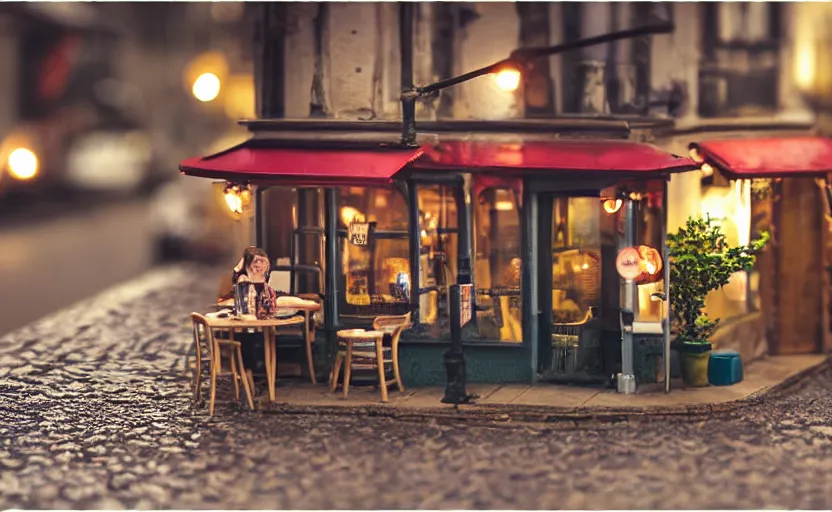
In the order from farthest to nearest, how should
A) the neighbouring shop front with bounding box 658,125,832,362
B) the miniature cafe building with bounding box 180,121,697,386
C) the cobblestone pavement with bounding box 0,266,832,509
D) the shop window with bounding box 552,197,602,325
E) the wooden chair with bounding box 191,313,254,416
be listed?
1. the neighbouring shop front with bounding box 658,125,832,362
2. the shop window with bounding box 552,197,602,325
3. the miniature cafe building with bounding box 180,121,697,386
4. the wooden chair with bounding box 191,313,254,416
5. the cobblestone pavement with bounding box 0,266,832,509

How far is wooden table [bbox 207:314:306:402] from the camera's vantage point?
42.6 ft

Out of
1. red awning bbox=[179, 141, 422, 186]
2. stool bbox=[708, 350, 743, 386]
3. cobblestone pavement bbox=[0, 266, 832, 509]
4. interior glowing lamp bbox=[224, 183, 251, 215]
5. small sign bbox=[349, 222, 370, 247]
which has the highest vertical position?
red awning bbox=[179, 141, 422, 186]

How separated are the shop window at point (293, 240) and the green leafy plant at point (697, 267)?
485cm

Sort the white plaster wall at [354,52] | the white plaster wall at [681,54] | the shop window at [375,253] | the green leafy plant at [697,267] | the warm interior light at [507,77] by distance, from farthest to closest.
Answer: the white plaster wall at [681,54]
the white plaster wall at [354,52]
the shop window at [375,253]
the green leafy plant at [697,267]
the warm interior light at [507,77]

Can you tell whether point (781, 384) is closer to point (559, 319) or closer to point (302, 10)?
point (559, 319)

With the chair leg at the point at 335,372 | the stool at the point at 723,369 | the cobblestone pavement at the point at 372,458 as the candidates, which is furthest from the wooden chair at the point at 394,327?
the stool at the point at 723,369

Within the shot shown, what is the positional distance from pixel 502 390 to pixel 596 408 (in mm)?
1512

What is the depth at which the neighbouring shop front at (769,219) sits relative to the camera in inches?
591

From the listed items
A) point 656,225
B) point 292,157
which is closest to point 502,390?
point 656,225

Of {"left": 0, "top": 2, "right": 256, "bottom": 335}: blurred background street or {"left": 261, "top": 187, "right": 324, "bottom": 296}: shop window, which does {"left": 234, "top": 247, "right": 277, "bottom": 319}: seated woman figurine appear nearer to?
{"left": 261, "top": 187, "right": 324, "bottom": 296}: shop window

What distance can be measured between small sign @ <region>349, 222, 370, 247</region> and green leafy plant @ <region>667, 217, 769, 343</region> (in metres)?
4.07

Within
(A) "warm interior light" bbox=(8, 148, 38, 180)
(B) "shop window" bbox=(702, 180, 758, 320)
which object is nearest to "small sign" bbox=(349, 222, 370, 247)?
(A) "warm interior light" bbox=(8, 148, 38, 180)

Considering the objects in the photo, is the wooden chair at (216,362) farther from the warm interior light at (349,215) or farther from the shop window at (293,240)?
the warm interior light at (349,215)

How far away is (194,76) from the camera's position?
1498 cm
